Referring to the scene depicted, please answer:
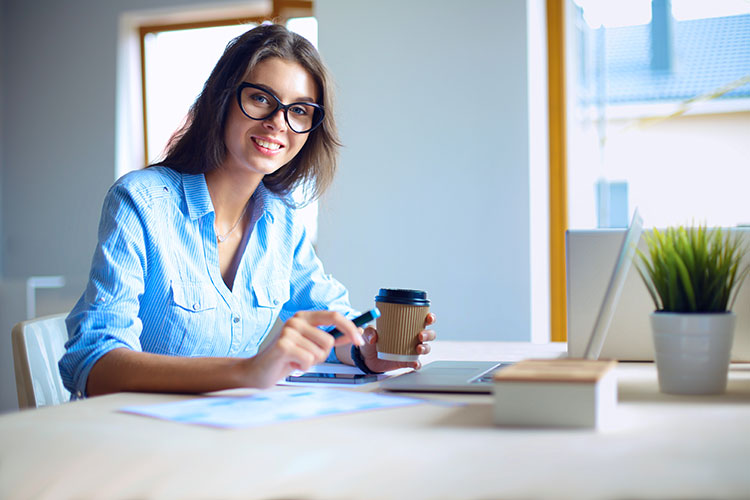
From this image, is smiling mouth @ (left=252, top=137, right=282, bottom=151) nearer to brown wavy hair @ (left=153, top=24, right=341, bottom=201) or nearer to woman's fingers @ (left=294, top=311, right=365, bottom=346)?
brown wavy hair @ (left=153, top=24, right=341, bottom=201)

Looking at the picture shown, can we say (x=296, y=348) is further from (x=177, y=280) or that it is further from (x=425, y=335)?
(x=177, y=280)

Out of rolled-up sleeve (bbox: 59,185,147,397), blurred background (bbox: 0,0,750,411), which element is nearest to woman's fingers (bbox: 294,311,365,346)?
rolled-up sleeve (bbox: 59,185,147,397)

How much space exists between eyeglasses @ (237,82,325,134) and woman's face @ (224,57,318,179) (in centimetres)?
1

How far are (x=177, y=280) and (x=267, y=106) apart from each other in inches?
16.2

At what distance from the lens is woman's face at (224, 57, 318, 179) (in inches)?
61.1

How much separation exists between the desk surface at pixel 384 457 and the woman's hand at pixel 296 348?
0.50ft

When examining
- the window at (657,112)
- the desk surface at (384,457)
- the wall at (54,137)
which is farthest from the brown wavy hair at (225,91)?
the wall at (54,137)

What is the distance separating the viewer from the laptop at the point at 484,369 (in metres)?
0.94

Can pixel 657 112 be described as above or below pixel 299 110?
above

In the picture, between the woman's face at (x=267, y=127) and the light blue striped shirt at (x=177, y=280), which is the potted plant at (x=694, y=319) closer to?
the light blue striped shirt at (x=177, y=280)

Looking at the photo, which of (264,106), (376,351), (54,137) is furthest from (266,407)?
(54,137)

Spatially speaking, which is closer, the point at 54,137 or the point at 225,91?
the point at 225,91

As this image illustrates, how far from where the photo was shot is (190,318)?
4.72 ft

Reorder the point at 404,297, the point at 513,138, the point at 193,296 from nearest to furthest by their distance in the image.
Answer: the point at 404,297, the point at 193,296, the point at 513,138
